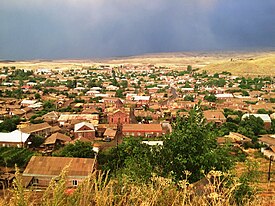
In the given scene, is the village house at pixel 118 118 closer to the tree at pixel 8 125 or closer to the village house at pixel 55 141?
the village house at pixel 55 141

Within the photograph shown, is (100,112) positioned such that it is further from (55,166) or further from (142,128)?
(55,166)

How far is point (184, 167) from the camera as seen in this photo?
4.28 m

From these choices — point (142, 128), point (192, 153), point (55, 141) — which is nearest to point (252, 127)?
point (142, 128)

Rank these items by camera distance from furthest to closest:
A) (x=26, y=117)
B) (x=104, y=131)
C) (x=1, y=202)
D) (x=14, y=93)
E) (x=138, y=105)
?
(x=14, y=93) < (x=138, y=105) < (x=26, y=117) < (x=104, y=131) < (x=1, y=202)

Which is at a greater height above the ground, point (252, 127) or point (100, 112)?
point (252, 127)

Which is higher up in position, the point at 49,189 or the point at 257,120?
the point at 49,189

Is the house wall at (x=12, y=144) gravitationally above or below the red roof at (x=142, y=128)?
below

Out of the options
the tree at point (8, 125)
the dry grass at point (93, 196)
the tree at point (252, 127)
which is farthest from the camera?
the tree at point (8, 125)

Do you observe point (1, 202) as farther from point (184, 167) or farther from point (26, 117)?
point (26, 117)

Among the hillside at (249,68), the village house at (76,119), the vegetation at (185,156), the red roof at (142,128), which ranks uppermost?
the vegetation at (185,156)

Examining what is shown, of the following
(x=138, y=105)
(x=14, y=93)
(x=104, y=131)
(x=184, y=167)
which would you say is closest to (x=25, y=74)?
(x=14, y=93)

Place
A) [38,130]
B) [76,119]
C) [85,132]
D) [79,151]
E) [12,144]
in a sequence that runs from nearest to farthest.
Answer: [79,151], [12,144], [38,130], [85,132], [76,119]

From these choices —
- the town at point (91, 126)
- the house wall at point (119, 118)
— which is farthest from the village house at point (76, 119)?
the house wall at point (119, 118)

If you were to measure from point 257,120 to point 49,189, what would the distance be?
18311 mm
